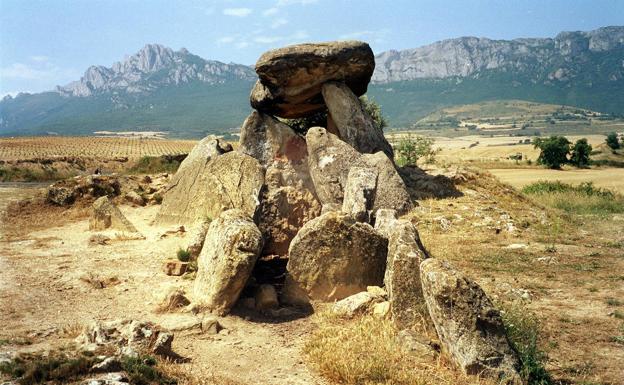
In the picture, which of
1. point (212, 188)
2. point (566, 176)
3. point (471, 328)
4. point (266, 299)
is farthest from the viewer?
point (566, 176)

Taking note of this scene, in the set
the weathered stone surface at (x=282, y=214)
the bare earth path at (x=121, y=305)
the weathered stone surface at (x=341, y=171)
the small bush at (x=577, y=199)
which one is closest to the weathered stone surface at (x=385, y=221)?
the weathered stone surface at (x=282, y=214)

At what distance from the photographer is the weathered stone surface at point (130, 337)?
7859mm

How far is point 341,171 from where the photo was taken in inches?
685

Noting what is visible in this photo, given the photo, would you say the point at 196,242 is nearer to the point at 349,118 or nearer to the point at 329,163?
the point at 329,163

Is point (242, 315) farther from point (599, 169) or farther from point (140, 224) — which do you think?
point (599, 169)

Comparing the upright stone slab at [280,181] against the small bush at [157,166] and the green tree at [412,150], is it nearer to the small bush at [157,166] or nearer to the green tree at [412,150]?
the small bush at [157,166]

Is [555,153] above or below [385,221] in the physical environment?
below

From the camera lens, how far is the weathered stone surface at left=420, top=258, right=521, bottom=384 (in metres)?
7.32

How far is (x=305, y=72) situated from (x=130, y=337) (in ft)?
45.8

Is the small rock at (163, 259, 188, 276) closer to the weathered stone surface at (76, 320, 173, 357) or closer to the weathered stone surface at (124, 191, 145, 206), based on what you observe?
the weathered stone surface at (76, 320, 173, 357)

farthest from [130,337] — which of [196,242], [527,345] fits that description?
[527,345]

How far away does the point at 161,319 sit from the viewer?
32.6 feet

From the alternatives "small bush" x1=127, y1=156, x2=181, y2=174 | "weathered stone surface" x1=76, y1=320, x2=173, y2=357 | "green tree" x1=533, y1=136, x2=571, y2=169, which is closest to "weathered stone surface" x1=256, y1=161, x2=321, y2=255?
"weathered stone surface" x1=76, y1=320, x2=173, y2=357

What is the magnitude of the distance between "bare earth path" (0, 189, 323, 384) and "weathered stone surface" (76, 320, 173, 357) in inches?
19.0
